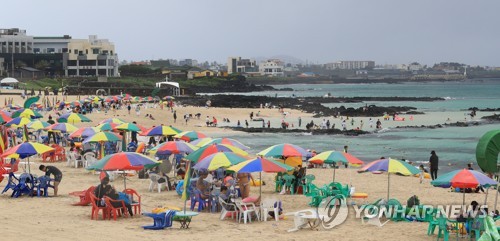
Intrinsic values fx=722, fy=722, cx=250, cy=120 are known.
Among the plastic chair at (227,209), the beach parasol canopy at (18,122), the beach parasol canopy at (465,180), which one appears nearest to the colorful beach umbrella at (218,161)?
the plastic chair at (227,209)

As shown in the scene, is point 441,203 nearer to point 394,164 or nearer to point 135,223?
point 394,164

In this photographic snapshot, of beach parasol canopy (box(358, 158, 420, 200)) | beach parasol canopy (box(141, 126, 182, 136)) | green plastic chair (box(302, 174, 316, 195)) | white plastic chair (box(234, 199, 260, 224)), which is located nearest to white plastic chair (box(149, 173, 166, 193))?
green plastic chair (box(302, 174, 316, 195))

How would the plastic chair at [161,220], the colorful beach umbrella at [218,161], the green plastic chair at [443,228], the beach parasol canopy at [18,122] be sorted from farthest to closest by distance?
the beach parasol canopy at [18,122] → the colorful beach umbrella at [218,161] → the plastic chair at [161,220] → the green plastic chair at [443,228]

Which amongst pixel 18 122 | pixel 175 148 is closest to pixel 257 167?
pixel 175 148

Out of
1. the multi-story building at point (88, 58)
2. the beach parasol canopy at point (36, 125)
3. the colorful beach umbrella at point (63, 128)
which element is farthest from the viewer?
the multi-story building at point (88, 58)

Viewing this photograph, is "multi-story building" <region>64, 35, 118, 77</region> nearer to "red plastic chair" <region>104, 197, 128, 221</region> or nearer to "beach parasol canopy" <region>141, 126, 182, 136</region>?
"beach parasol canopy" <region>141, 126, 182, 136</region>

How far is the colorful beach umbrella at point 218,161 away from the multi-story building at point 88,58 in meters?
103

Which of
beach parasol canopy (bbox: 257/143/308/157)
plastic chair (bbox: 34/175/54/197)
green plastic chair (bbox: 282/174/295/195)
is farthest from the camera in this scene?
green plastic chair (bbox: 282/174/295/195)

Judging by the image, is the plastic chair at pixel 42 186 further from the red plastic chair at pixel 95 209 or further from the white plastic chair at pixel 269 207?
the white plastic chair at pixel 269 207

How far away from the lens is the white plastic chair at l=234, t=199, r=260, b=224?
14162mm

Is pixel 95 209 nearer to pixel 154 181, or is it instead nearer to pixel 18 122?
pixel 154 181

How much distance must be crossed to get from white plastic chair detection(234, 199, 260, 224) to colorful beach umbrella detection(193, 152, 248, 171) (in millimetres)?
1597

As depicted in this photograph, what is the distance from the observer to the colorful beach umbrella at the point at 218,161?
1580cm

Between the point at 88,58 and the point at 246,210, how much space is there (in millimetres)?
106096
